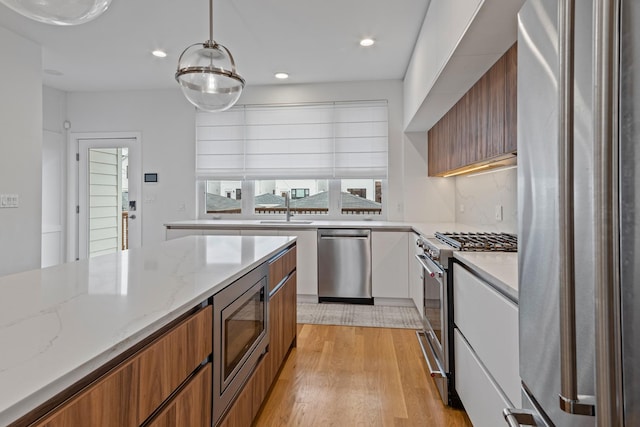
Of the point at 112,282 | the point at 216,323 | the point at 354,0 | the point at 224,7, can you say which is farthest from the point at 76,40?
the point at 216,323

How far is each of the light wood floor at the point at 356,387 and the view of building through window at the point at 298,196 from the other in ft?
6.59

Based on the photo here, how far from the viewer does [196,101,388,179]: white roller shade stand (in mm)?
4496

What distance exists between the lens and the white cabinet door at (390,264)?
385 centimetres

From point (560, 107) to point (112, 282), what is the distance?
4.47ft

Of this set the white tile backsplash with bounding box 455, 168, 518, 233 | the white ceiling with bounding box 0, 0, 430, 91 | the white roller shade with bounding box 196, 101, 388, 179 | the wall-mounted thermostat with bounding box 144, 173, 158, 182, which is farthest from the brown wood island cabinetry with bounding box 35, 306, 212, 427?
the wall-mounted thermostat with bounding box 144, 173, 158, 182

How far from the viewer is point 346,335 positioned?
10.1ft

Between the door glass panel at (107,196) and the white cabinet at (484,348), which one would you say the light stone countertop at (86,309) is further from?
the door glass panel at (107,196)

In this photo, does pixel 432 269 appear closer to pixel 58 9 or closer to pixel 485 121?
pixel 485 121

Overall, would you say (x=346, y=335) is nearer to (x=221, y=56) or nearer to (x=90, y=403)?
(x=221, y=56)

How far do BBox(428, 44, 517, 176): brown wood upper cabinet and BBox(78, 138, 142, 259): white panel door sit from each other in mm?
4173

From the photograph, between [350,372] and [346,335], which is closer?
[350,372]

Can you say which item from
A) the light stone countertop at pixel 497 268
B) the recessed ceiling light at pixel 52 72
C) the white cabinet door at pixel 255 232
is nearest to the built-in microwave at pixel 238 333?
the light stone countertop at pixel 497 268

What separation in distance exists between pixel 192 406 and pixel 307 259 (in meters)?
2.93

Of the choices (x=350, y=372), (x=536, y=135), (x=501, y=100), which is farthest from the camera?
(x=350, y=372)
